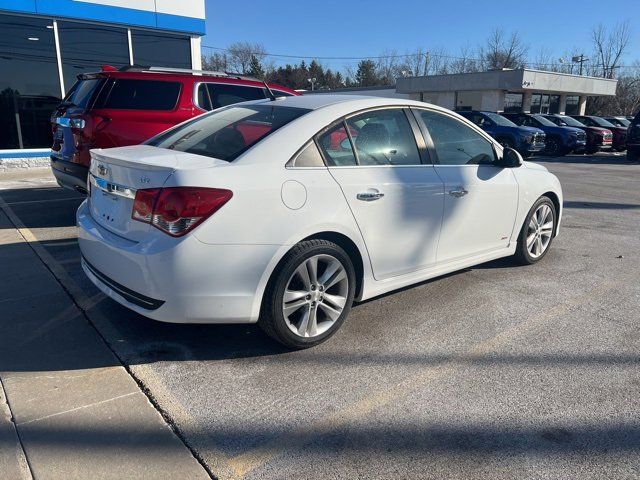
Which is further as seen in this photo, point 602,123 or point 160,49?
point 602,123

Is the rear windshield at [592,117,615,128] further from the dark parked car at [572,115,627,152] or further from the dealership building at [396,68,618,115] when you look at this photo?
the dealership building at [396,68,618,115]

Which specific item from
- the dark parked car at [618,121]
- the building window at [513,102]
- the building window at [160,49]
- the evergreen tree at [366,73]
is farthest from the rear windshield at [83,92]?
the evergreen tree at [366,73]

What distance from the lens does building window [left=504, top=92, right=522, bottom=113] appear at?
36344mm

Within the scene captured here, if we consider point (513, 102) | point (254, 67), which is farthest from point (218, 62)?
point (513, 102)

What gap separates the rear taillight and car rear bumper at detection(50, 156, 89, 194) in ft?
11.1

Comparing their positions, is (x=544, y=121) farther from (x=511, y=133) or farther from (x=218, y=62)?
(x=218, y=62)

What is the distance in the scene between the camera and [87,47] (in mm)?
13641

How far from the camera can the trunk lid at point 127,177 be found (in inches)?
117

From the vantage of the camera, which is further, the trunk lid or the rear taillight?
the trunk lid

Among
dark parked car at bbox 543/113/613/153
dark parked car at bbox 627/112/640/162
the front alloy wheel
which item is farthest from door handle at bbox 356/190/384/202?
dark parked car at bbox 543/113/613/153

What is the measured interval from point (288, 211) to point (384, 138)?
118cm

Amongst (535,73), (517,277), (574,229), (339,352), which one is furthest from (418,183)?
(535,73)

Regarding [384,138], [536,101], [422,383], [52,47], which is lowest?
[422,383]

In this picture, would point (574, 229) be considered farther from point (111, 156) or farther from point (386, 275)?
point (111, 156)
